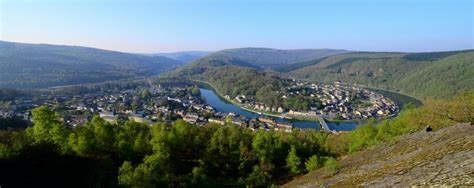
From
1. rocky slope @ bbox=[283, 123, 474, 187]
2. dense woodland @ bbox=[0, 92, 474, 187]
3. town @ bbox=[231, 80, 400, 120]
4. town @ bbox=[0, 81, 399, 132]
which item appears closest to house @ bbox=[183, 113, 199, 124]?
town @ bbox=[0, 81, 399, 132]

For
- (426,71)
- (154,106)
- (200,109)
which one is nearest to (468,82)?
(426,71)

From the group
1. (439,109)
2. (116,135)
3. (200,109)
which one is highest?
(439,109)

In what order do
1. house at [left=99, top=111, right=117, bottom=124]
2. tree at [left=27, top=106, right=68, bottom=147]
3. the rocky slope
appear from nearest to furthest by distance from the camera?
the rocky slope
tree at [left=27, top=106, right=68, bottom=147]
house at [left=99, top=111, right=117, bottom=124]

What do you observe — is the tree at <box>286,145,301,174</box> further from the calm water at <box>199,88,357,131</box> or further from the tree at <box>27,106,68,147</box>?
the calm water at <box>199,88,357,131</box>

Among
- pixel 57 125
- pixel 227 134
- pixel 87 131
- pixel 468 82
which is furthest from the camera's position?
pixel 468 82

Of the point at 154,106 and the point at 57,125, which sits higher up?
the point at 57,125

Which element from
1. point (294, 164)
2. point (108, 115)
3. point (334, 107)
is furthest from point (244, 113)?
point (294, 164)

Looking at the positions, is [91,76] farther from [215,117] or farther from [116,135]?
[116,135]

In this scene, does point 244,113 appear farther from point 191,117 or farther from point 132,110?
point 132,110
